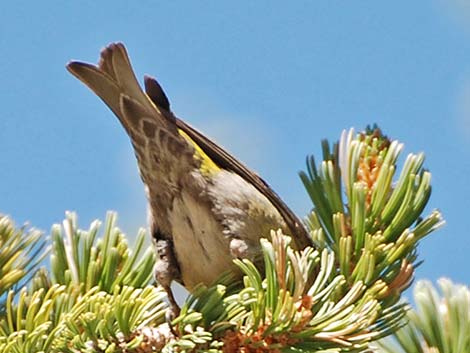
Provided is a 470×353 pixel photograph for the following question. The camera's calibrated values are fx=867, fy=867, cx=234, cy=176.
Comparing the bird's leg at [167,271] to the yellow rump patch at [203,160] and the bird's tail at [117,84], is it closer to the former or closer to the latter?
the yellow rump patch at [203,160]

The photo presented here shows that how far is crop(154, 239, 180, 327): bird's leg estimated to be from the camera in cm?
239

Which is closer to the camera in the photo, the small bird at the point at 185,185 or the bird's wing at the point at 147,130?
the small bird at the point at 185,185

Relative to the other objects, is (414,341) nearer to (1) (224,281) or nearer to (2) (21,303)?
(1) (224,281)

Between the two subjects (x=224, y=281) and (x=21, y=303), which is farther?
(x=224, y=281)

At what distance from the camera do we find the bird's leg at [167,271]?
2395 mm

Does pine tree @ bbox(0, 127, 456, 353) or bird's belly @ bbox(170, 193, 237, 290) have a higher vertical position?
bird's belly @ bbox(170, 193, 237, 290)

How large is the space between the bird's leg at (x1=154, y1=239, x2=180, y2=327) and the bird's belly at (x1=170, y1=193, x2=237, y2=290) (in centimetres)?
3

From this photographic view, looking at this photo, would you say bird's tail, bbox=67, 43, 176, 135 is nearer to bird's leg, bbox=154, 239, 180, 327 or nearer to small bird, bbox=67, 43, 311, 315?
small bird, bbox=67, 43, 311, 315

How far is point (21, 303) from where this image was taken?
6.48ft

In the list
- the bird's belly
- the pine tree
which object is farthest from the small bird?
the pine tree

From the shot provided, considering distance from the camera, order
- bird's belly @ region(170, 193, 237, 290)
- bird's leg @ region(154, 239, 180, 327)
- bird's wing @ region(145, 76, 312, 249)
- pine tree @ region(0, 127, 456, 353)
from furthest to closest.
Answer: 1. bird's wing @ region(145, 76, 312, 249)
2. bird's belly @ region(170, 193, 237, 290)
3. bird's leg @ region(154, 239, 180, 327)
4. pine tree @ region(0, 127, 456, 353)

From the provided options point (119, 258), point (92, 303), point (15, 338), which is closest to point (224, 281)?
point (119, 258)

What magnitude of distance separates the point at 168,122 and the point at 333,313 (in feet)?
5.02

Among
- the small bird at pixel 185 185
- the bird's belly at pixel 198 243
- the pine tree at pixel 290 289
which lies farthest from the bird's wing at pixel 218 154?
the pine tree at pixel 290 289
